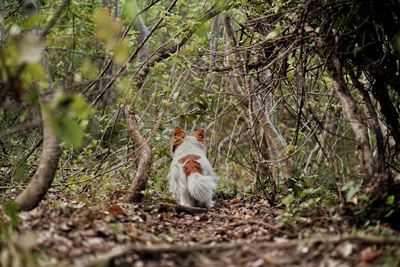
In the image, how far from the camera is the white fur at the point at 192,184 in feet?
20.4

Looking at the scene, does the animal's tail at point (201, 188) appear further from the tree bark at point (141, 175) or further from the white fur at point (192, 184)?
the tree bark at point (141, 175)

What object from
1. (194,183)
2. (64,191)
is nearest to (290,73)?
(194,183)

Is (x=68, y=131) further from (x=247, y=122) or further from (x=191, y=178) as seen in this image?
(x=247, y=122)

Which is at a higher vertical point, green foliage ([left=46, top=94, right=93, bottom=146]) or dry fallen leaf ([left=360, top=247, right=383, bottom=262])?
green foliage ([left=46, top=94, right=93, bottom=146])

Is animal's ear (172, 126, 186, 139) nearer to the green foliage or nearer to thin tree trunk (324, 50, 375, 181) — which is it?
thin tree trunk (324, 50, 375, 181)

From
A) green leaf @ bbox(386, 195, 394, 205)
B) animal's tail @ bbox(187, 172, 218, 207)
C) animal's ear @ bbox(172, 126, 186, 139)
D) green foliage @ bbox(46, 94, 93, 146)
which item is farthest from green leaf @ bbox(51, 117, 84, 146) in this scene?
animal's ear @ bbox(172, 126, 186, 139)

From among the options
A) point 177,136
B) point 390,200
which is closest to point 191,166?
point 177,136

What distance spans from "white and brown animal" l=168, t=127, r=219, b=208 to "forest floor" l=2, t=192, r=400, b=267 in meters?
0.69

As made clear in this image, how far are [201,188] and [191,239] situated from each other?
1752mm

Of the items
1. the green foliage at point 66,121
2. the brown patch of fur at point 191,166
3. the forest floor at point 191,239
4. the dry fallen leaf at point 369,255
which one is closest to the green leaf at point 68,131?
the green foliage at point 66,121

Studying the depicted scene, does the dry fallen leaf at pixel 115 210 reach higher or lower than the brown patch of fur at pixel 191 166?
lower

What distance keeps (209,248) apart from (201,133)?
367 cm

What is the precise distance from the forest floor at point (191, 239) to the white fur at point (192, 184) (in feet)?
2.24

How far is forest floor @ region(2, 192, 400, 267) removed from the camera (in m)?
3.45
